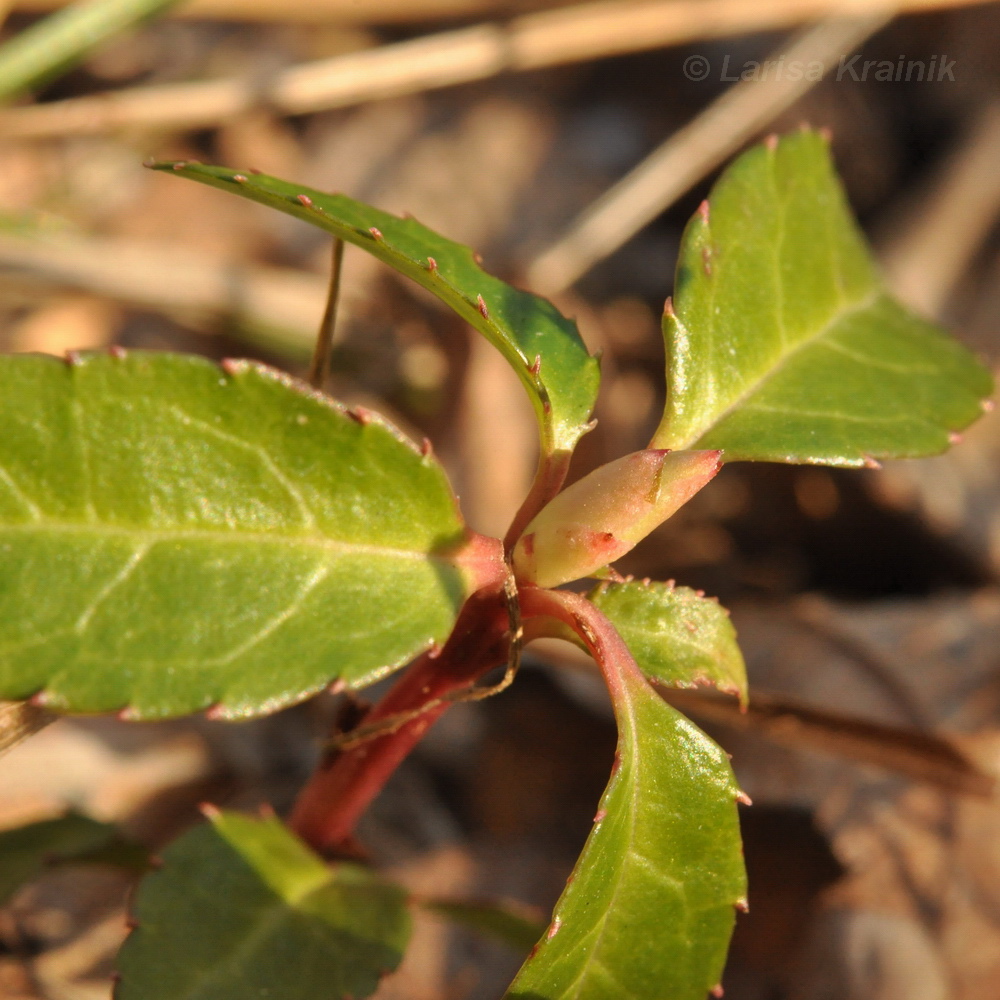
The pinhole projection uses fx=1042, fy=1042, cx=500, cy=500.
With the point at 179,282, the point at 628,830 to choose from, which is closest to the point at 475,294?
the point at 628,830

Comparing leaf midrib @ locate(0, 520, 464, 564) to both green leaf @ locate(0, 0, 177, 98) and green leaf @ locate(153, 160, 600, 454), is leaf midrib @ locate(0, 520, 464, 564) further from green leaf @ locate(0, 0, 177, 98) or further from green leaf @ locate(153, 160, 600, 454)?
green leaf @ locate(0, 0, 177, 98)

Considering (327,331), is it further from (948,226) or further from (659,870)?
(948,226)

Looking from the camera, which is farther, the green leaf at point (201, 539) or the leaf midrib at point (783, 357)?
the leaf midrib at point (783, 357)

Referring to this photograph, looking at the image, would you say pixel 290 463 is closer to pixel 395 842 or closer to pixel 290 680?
pixel 290 680

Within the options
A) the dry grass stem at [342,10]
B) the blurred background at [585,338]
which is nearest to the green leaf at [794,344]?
the blurred background at [585,338]

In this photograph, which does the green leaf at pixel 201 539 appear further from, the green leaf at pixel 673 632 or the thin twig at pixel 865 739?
the thin twig at pixel 865 739

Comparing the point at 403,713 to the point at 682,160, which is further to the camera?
the point at 682,160
